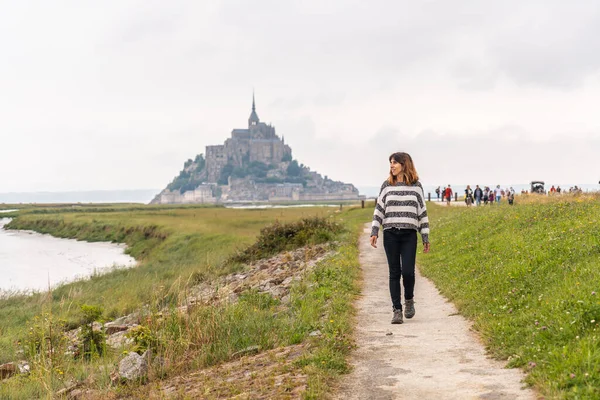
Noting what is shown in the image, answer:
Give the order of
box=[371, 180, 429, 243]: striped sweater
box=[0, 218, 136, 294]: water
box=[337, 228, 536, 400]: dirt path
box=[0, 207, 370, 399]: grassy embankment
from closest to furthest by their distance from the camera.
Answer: box=[337, 228, 536, 400]: dirt path
box=[0, 207, 370, 399]: grassy embankment
box=[371, 180, 429, 243]: striped sweater
box=[0, 218, 136, 294]: water

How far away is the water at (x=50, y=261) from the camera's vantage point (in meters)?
31.2

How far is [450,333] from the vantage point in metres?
8.81

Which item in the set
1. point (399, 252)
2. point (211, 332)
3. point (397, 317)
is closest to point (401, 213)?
point (399, 252)

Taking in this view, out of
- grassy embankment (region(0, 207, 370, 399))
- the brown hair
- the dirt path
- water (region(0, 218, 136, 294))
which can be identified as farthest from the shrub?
water (region(0, 218, 136, 294))

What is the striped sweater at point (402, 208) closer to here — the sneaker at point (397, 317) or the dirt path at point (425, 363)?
the sneaker at point (397, 317)

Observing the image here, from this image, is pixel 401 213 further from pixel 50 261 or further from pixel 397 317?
pixel 50 261

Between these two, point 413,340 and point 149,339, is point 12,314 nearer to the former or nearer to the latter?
point 149,339

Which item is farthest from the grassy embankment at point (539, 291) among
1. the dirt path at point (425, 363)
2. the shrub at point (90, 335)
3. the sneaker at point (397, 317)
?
the shrub at point (90, 335)

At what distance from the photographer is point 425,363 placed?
7195 mm

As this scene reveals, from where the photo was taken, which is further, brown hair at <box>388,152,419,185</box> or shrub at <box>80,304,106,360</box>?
shrub at <box>80,304,106,360</box>

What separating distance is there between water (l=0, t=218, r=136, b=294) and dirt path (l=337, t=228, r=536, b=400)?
19.8 meters

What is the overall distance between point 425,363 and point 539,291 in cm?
312

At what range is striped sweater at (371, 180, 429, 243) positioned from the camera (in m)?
9.28

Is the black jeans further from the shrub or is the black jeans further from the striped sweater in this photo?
the shrub
